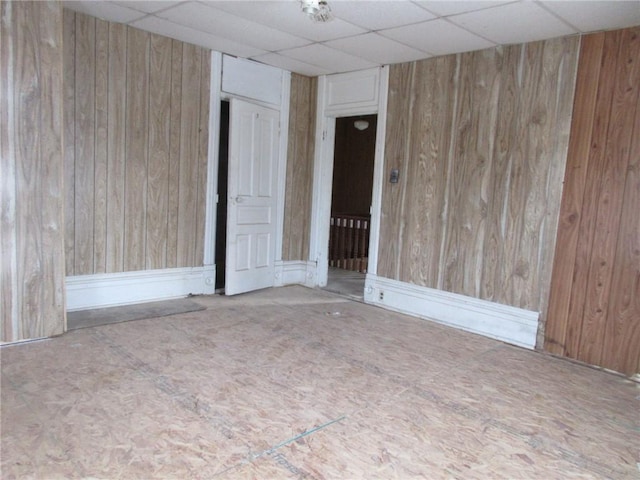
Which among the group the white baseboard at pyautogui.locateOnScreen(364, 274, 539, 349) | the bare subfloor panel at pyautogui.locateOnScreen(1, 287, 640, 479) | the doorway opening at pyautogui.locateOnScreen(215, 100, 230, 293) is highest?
the doorway opening at pyautogui.locateOnScreen(215, 100, 230, 293)

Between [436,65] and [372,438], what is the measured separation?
3.48 meters

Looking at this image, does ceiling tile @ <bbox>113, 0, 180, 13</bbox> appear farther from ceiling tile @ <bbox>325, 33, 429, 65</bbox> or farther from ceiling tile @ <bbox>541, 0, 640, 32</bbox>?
ceiling tile @ <bbox>541, 0, 640, 32</bbox>

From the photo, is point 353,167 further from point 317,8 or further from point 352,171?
point 317,8

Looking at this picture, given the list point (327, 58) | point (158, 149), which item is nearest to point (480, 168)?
point (327, 58)

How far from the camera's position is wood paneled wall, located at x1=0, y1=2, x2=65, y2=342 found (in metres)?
3.07

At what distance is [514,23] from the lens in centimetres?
343

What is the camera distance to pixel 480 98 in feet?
13.6

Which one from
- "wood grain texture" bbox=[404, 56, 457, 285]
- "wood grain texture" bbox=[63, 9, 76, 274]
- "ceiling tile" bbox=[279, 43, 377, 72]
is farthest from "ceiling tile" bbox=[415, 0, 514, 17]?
"wood grain texture" bbox=[63, 9, 76, 274]

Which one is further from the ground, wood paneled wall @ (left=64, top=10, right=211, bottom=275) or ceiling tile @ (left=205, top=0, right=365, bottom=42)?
ceiling tile @ (left=205, top=0, right=365, bottom=42)

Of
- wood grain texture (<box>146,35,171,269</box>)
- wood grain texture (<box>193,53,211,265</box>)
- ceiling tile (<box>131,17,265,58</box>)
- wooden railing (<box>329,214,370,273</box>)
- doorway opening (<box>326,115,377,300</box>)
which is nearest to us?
ceiling tile (<box>131,17,265,58</box>)

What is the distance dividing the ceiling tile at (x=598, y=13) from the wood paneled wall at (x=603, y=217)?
0.14m

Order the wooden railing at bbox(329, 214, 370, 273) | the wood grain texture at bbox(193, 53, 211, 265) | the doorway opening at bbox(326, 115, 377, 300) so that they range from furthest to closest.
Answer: the doorway opening at bbox(326, 115, 377, 300) < the wooden railing at bbox(329, 214, 370, 273) < the wood grain texture at bbox(193, 53, 211, 265)

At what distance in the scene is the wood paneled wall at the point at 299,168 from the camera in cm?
559

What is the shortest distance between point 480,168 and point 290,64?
91.6 inches
